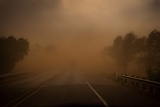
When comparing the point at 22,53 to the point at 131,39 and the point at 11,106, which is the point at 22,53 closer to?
the point at 131,39

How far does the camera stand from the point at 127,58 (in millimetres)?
83938

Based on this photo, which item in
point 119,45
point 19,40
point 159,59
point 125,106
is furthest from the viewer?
point 119,45

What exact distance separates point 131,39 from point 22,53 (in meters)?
31.5

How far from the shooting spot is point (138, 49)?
262 feet

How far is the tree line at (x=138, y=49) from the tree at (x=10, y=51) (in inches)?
1125

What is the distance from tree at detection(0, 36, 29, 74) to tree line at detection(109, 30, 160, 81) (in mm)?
28578

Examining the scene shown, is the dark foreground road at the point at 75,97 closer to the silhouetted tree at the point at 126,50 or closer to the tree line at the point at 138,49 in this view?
the tree line at the point at 138,49

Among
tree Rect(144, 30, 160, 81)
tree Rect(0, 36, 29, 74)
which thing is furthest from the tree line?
tree Rect(0, 36, 29, 74)

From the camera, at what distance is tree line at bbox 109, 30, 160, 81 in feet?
227

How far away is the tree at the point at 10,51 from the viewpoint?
5994 cm

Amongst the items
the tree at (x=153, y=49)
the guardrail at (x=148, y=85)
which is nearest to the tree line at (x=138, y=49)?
the tree at (x=153, y=49)

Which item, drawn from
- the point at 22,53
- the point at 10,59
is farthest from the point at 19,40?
the point at 10,59

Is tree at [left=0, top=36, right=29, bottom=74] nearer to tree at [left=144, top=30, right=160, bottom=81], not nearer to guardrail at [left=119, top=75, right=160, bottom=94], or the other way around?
tree at [left=144, top=30, right=160, bottom=81]

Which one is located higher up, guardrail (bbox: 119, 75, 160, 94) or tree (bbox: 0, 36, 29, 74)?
tree (bbox: 0, 36, 29, 74)
